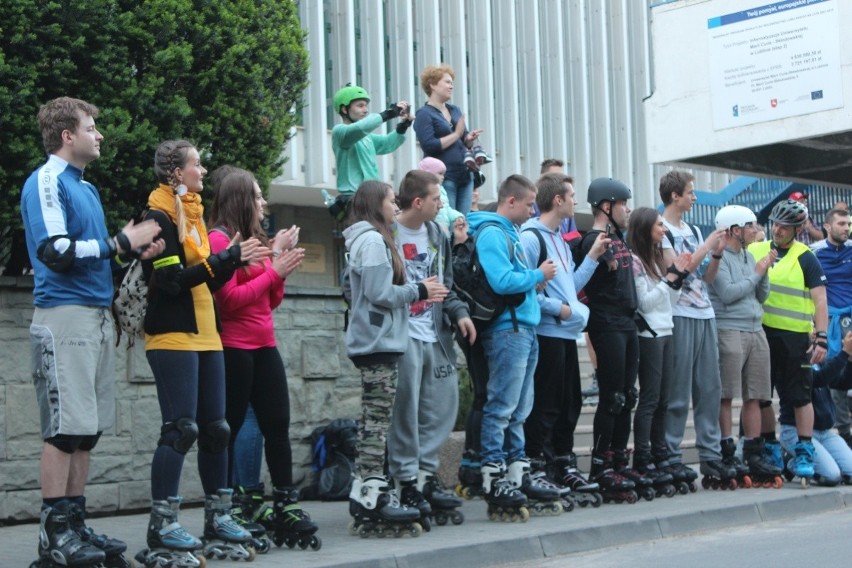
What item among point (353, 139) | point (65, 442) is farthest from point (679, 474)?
point (65, 442)

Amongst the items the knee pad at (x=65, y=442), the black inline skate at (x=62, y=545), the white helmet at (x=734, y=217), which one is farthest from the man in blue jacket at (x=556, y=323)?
the black inline skate at (x=62, y=545)

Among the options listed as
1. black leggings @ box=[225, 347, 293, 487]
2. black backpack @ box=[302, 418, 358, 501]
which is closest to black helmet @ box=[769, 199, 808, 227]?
black backpack @ box=[302, 418, 358, 501]

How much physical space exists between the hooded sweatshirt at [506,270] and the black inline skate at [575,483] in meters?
1.30

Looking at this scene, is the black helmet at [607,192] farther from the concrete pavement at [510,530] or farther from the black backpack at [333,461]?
the black backpack at [333,461]

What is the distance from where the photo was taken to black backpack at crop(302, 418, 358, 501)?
9.82m

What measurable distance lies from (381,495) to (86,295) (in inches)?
86.0

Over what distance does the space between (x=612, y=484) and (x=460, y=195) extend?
310 cm

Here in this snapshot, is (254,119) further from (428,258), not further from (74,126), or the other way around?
(74,126)

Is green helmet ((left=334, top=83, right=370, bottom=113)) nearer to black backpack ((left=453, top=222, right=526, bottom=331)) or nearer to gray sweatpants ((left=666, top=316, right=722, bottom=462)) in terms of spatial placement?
black backpack ((left=453, top=222, right=526, bottom=331))

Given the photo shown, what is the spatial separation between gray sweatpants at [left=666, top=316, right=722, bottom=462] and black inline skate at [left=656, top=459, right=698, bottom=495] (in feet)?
0.22

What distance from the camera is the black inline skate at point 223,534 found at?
22.0ft

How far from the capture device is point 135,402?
29.8ft

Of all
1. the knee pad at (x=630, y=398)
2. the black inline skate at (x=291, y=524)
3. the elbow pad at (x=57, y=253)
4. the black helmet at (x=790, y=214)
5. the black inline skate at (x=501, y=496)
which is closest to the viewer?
the elbow pad at (x=57, y=253)

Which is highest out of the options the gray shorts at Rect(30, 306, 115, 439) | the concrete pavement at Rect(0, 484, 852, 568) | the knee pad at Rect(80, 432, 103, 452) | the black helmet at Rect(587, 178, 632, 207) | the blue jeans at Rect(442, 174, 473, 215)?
the blue jeans at Rect(442, 174, 473, 215)
